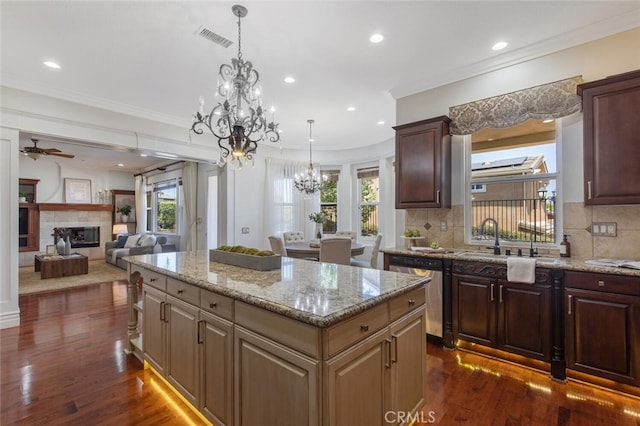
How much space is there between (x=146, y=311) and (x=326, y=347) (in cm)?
194

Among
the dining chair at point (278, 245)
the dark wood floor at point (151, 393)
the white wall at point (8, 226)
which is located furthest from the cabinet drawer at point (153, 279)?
the white wall at point (8, 226)

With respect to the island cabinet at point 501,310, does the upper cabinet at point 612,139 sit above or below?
above

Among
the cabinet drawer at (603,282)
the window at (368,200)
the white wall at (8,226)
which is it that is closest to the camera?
the cabinet drawer at (603,282)

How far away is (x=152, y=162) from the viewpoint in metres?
8.47

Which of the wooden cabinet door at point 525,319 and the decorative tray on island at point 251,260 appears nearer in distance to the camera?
the decorative tray on island at point 251,260

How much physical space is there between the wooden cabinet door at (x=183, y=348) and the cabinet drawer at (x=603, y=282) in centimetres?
284

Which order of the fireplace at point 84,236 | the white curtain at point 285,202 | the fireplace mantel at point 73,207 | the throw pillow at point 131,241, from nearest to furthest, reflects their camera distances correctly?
the white curtain at point 285,202 < the throw pillow at point 131,241 < the fireplace mantel at point 73,207 < the fireplace at point 84,236

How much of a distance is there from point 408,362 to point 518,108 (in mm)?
2780

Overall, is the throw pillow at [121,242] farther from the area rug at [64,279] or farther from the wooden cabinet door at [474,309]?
the wooden cabinet door at [474,309]

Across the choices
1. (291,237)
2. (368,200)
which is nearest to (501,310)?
(291,237)

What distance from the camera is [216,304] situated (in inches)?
68.1

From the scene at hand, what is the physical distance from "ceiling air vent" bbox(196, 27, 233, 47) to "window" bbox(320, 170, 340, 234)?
4.52m

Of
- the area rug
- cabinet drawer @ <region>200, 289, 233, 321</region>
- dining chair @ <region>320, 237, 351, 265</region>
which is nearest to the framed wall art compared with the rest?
the area rug

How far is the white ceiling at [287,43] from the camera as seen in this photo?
2389 mm
